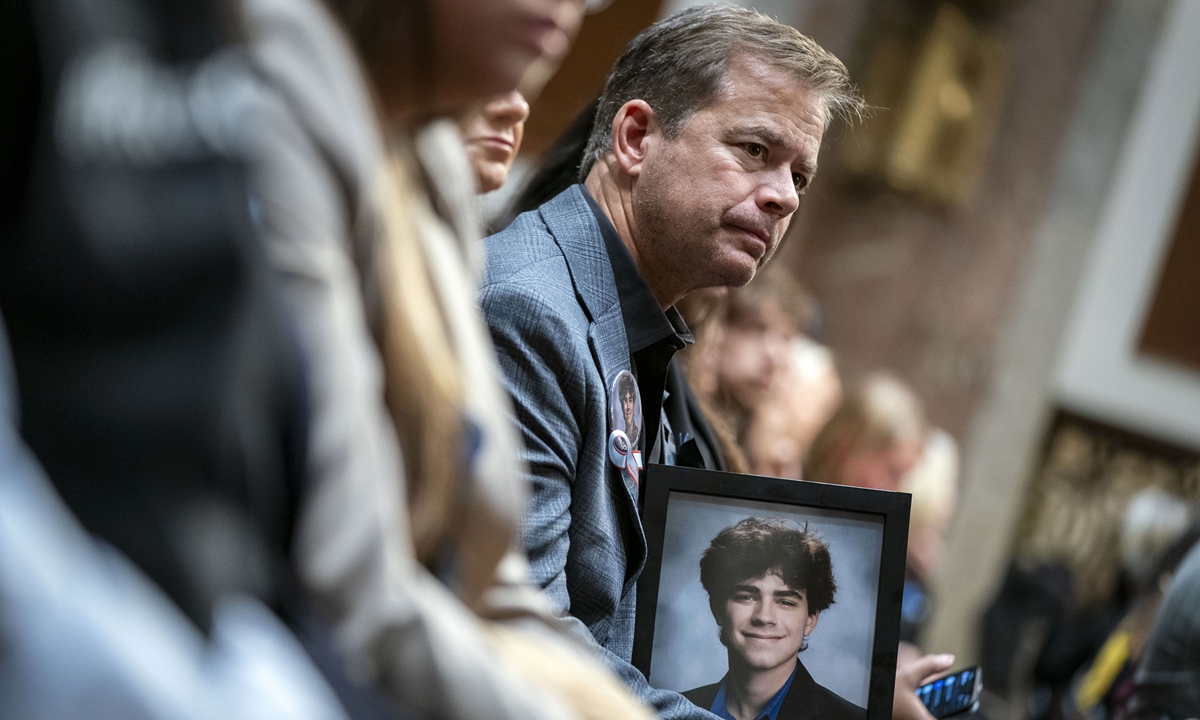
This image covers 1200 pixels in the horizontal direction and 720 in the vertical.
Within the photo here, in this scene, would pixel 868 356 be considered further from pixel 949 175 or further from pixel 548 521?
pixel 548 521

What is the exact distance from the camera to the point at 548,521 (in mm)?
1307

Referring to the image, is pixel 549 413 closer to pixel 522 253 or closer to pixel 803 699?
pixel 522 253

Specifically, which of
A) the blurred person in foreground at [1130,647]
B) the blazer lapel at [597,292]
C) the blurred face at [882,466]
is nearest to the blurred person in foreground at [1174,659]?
the blurred person in foreground at [1130,647]

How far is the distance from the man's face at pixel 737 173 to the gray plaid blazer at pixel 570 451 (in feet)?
0.70

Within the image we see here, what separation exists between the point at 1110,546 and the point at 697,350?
17.7ft

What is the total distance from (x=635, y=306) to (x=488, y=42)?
0.82 m

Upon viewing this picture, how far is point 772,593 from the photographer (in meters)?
1.33

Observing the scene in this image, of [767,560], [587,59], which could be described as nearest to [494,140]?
[767,560]

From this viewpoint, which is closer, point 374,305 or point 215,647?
point 215,647

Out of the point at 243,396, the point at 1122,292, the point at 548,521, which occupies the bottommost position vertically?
the point at 1122,292

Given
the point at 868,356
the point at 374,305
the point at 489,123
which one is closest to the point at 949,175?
the point at 868,356

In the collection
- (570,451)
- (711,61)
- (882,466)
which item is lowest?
(882,466)

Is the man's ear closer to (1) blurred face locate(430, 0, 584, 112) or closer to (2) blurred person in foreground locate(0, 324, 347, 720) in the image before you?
(1) blurred face locate(430, 0, 584, 112)

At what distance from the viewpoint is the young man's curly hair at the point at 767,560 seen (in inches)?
52.4
